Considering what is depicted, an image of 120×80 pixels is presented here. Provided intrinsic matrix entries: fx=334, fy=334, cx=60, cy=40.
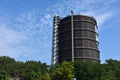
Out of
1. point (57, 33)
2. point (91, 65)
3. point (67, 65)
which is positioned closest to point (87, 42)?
point (57, 33)

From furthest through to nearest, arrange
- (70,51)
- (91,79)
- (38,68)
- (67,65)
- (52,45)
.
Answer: (52,45), (70,51), (38,68), (91,79), (67,65)

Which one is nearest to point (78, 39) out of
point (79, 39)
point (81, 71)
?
point (79, 39)

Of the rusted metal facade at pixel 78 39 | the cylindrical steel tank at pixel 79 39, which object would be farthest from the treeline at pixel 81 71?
the cylindrical steel tank at pixel 79 39

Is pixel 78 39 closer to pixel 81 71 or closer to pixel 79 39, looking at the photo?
pixel 79 39

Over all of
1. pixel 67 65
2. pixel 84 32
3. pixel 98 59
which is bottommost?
pixel 67 65

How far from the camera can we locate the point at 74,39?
126188 millimetres

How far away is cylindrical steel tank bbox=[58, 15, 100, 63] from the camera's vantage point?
124 meters

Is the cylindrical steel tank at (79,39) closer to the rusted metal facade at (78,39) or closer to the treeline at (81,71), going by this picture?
the rusted metal facade at (78,39)

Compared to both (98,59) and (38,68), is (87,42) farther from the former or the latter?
(38,68)

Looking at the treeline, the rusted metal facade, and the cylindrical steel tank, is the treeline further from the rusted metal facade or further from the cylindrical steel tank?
the cylindrical steel tank

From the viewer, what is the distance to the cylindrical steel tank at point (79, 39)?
4887 inches

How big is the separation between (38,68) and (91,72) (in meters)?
22.2

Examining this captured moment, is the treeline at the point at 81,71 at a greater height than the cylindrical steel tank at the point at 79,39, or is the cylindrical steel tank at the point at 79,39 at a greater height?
the cylindrical steel tank at the point at 79,39

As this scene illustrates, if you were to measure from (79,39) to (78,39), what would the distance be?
39 cm
